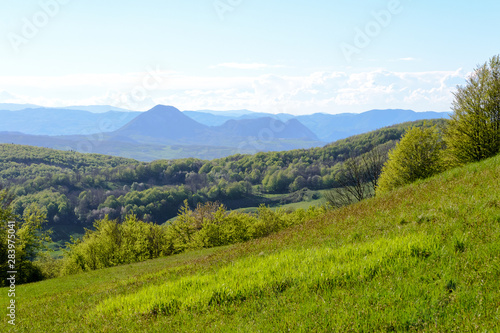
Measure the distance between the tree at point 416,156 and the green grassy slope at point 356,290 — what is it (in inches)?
1432

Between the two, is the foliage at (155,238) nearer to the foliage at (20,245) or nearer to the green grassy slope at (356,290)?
the foliage at (20,245)

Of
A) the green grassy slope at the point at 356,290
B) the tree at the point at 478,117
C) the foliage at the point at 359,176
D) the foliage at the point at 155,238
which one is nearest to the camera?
the green grassy slope at the point at 356,290

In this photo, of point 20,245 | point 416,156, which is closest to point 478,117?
point 416,156

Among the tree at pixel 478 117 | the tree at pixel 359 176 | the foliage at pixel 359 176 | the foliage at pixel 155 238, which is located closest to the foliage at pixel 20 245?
the foliage at pixel 155 238

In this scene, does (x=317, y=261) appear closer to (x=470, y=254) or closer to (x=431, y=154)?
(x=470, y=254)

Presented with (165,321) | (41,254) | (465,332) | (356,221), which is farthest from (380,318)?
(41,254)

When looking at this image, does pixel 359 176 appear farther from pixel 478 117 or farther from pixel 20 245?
pixel 20 245

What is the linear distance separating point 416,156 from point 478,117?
10959 mm

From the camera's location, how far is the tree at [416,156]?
144ft

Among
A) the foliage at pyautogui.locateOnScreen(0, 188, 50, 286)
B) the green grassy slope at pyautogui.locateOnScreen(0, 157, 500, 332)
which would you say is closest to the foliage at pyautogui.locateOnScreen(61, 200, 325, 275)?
the foliage at pyautogui.locateOnScreen(0, 188, 50, 286)

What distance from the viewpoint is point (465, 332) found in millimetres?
4586

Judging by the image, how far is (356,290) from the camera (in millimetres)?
6320

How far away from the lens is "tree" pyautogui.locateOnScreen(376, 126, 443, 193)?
43906mm

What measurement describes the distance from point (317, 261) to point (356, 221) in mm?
4951
